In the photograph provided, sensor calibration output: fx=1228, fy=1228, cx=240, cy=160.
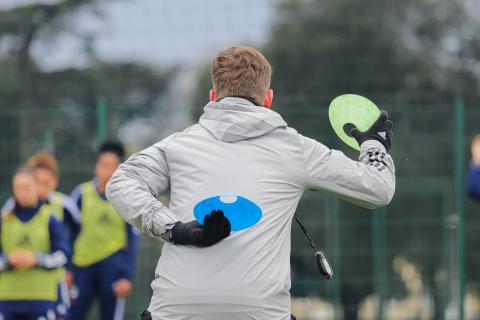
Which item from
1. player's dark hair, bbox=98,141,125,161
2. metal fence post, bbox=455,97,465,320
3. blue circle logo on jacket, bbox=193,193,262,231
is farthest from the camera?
metal fence post, bbox=455,97,465,320

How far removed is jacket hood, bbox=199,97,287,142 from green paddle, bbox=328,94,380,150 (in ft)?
0.94

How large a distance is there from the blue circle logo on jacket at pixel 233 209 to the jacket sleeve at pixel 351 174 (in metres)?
0.27

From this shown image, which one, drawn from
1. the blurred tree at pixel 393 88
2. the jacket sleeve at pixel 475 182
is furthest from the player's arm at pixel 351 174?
the blurred tree at pixel 393 88

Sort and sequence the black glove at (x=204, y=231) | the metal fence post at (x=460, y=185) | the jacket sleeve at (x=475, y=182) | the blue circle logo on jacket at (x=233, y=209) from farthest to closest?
the metal fence post at (x=460, y=185) → the jacket sleeve at (x=475, y=182) → the blue circle logo on jacket at (x=233, y=209) → the black glove at (x=204, y=231)

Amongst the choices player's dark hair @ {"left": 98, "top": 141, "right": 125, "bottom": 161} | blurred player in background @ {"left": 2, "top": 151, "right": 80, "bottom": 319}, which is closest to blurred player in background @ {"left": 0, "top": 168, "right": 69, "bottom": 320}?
blurred player in background @ {"left": 2, "top": 151, "right": 80, "bottom": 319}

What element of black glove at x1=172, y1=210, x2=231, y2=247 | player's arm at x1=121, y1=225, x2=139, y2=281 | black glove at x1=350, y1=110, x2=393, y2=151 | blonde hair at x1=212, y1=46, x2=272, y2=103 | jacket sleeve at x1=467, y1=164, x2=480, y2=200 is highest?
blonde hair at x1=212, y1=46, x2=272, y2=103

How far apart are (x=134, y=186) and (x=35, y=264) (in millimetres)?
5050

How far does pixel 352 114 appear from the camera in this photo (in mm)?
4441

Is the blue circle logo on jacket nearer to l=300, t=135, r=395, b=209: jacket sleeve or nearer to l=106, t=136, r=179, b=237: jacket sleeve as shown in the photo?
l=106, t=136, r=179, b=237: jacket sleeve

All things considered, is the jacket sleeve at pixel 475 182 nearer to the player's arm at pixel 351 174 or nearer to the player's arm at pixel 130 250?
the player's arm at pixel 351 174

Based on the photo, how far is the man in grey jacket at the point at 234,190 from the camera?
4.05 m

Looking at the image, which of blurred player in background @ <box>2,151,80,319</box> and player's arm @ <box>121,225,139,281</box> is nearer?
blurred player in background @ <box>2,151,80,319</box>

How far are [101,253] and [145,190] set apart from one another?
19.5 ft

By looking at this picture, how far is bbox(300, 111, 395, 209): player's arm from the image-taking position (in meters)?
4.20
